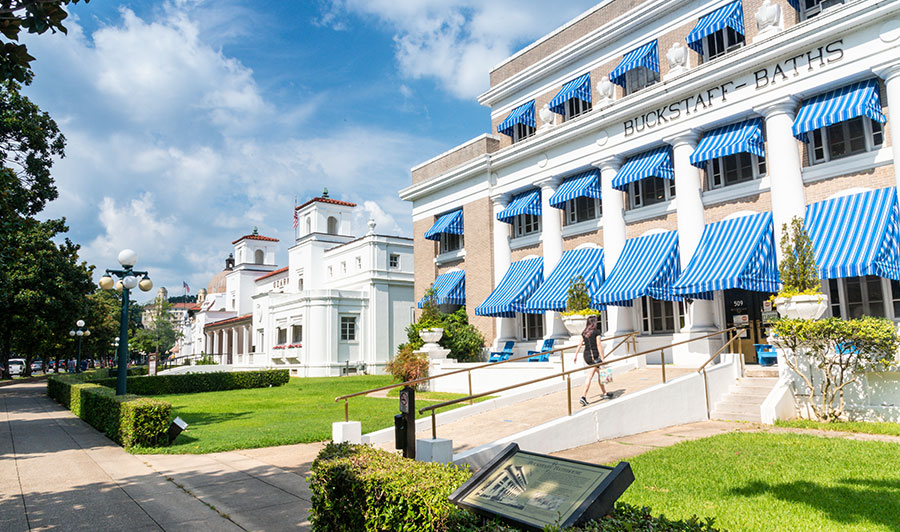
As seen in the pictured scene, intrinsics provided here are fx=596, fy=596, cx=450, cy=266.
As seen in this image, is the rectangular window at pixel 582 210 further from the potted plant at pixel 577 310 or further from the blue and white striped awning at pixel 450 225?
the blue and white striped awning at pixel 450 225

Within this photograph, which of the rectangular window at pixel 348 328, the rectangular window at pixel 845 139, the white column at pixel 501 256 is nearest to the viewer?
the rectangular window at pixel 845 139

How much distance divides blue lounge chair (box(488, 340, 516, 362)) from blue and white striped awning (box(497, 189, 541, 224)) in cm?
509

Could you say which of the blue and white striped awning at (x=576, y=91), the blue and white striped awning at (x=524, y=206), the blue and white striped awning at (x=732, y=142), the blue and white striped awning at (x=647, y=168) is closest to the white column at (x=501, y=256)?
the blue and white striped awning at (x=524, y=206)

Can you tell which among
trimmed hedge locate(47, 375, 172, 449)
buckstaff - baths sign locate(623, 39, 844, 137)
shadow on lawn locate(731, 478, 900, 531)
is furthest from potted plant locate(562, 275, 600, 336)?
trimmed hedge locate(47, 375, 172, 449)

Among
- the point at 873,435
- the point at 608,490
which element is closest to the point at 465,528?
the point at 608,490

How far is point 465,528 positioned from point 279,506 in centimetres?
390

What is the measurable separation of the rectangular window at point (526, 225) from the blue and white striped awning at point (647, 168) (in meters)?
4.89

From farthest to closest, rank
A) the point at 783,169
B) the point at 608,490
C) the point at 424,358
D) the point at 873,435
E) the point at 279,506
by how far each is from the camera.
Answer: the point at 424,358
the point at 783,169
the point at 873,435
the point at 279,506
the point at 608,490

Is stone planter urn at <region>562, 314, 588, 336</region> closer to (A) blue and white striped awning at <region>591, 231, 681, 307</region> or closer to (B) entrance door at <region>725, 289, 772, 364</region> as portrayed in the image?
(A) blue and white striped awning at <region>591, 231, 681, 307</region>

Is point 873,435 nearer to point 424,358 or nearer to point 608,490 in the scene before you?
point 608,490

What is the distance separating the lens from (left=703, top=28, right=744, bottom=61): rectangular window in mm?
18852

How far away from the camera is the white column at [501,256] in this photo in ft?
80.6

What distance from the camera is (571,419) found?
1045cm

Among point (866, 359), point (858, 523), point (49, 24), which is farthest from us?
point (866, 359)
